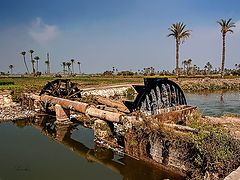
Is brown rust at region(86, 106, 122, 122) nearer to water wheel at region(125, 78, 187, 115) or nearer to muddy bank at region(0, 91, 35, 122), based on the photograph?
water wheel at region(125, 78, 187, 115)

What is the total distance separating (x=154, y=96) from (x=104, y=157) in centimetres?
331

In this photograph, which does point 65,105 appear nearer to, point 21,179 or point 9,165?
point 9,165

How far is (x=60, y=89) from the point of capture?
19938mm

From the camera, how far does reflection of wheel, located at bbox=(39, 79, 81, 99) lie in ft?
63.9

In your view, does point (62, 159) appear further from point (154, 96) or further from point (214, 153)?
point (214, 153)

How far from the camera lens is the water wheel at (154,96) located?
36.1ft

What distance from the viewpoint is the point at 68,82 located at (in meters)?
19.5

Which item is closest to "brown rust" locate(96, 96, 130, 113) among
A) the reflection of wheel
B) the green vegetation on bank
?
the reflection of wheel

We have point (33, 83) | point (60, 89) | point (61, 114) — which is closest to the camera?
point (61, 114)

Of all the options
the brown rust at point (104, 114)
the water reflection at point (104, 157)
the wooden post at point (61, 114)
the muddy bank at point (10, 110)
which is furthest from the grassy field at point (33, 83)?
the brown rust at point (104, 114)

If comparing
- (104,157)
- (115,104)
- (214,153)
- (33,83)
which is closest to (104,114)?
(104,157)

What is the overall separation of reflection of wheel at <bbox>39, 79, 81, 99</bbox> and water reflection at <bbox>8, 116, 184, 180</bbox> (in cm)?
362

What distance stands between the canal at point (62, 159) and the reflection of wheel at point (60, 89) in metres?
4.54

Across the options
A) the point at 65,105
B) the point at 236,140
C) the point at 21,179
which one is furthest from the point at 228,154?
the point at 65,105
